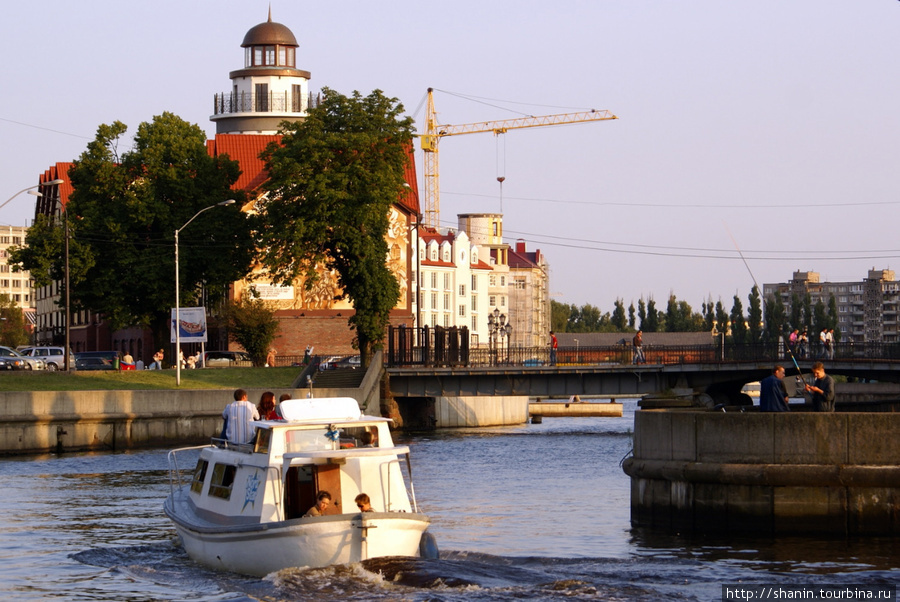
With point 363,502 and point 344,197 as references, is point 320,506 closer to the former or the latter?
point 363,502

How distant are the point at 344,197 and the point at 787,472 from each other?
1916 inches

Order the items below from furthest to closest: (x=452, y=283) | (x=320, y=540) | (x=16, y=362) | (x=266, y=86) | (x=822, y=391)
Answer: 1. (x=452, y=283)
2. (x=266, y=86)
3. (x=16, y=362)
4. (x=822, y=391)
5. (x=320, y=540)

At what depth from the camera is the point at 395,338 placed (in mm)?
80125

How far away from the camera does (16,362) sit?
226ft

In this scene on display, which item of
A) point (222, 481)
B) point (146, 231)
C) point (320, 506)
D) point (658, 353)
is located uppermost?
point (146, 231)

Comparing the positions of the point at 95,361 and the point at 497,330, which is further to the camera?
the point at 497,330

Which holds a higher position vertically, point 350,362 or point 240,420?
point 350,362

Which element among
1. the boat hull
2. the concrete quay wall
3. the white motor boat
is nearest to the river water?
the boat hull

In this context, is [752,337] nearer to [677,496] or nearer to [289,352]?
[289,352]

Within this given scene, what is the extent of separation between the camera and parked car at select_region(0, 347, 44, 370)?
224ft

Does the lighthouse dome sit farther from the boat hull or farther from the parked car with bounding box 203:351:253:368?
the boat hull

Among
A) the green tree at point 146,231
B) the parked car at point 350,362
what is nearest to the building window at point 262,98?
the green tree at point 146,231

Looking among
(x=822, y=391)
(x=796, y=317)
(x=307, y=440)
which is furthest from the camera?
(x=796, y=317)

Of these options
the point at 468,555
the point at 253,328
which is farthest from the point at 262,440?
the point at 253,328
